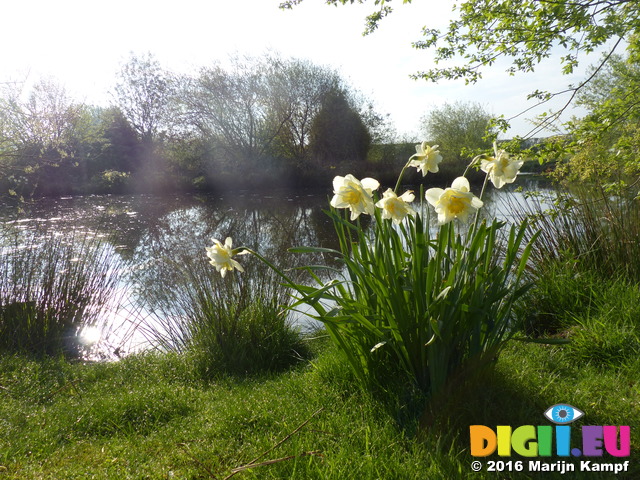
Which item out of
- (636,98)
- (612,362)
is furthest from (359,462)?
(636,98)

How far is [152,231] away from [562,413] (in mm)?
10825

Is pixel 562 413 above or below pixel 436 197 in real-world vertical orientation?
below

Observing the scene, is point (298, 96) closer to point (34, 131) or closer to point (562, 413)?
point (34, 131)

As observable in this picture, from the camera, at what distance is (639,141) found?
14.2 ft

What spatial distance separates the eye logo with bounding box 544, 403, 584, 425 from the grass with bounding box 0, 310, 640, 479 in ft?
0.18

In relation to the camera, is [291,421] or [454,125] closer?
[291,421]

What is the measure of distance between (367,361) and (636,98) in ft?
11.3

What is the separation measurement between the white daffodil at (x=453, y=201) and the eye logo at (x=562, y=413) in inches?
36.8

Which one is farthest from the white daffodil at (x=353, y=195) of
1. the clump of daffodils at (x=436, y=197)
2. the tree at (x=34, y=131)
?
the tree at (x=34, y=131)

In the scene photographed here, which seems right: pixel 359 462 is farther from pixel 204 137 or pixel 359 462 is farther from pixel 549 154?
pixel 204 137

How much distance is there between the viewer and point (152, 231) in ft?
36.8

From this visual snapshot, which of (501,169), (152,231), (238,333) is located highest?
(501,169)

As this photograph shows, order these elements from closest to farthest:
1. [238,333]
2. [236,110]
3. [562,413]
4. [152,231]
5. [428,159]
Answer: [562,413] → [428,159] → [238,333] → [152,231] → [236,110]

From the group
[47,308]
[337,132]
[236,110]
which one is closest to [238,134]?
[236,110]
